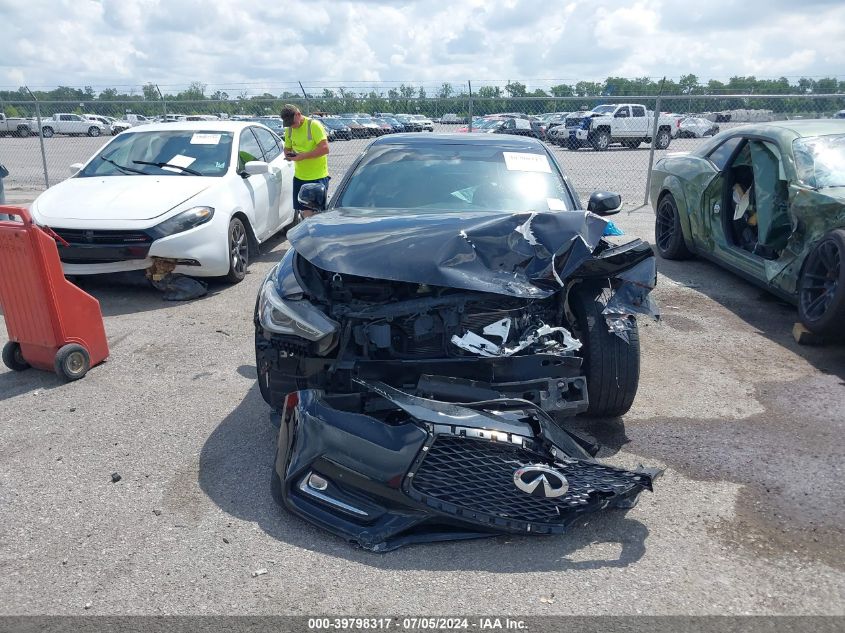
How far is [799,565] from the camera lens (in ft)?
8.89

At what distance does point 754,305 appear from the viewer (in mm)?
6258

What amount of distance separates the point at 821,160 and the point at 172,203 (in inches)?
232

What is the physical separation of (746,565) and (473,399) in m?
1.31

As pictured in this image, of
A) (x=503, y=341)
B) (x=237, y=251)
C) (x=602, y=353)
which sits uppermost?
(x=503, y=341)

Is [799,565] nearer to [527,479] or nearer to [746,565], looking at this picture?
[746,565]

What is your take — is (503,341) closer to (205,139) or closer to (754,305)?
(754,305)

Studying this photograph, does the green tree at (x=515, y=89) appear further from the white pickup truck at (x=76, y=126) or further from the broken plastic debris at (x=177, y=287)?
the white pickup truck at (x=76, y=126)

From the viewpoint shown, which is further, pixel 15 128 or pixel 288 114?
pixel 15 128

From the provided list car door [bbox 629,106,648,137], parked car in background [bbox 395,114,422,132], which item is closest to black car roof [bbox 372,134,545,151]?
parked car in background [bbox 395,114,422,132]

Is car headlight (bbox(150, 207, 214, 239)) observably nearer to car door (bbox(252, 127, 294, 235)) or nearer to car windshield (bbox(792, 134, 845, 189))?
car door (bbox(252, 127, 294, 235))

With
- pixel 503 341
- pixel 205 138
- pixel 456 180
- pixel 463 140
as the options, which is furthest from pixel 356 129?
pixel 503 341

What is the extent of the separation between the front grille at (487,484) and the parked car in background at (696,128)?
22.3 meters

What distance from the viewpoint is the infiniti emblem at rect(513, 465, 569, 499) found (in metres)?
2.77

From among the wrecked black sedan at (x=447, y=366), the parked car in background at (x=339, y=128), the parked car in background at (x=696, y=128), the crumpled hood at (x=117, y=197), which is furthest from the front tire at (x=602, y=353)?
the parked car in background at (x=339, y=128)
